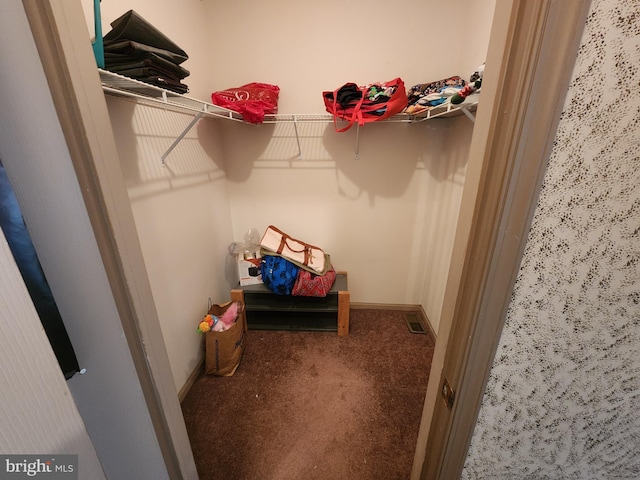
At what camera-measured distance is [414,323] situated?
223cm

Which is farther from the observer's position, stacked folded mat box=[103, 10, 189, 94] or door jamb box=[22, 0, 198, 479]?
stacked folded mat box=[103, 10, 189, 94]

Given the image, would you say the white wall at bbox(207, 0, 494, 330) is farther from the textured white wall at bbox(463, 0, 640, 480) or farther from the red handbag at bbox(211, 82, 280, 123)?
the textured white wall at bbox(463, 0, 640, 480)

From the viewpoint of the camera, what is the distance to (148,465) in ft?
2.49

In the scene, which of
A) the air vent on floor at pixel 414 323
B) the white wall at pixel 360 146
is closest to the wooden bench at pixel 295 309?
the white wall at pixel 360 146

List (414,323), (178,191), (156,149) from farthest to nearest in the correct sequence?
(414,323) → (178,191) → (156,149)

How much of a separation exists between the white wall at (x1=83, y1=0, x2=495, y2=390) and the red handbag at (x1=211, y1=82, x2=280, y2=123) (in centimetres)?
17

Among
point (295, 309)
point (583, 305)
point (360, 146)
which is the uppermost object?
point (360, 146)

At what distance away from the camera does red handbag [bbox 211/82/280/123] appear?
1610 millimetres

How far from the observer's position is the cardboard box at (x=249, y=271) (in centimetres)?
202

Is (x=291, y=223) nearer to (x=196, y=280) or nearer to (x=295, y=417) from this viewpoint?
(x=196, y=280)

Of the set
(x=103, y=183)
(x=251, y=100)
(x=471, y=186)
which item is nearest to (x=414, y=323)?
(x=471, y=186)

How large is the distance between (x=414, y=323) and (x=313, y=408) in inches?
44.7

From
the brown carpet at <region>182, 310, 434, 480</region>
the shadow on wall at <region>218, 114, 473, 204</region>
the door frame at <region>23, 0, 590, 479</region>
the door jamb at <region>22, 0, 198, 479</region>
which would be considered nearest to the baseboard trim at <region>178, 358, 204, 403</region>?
the brown carpet at <region>182, 310, 434, 480</region>

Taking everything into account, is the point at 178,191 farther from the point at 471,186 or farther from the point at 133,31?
the point at 471,186
